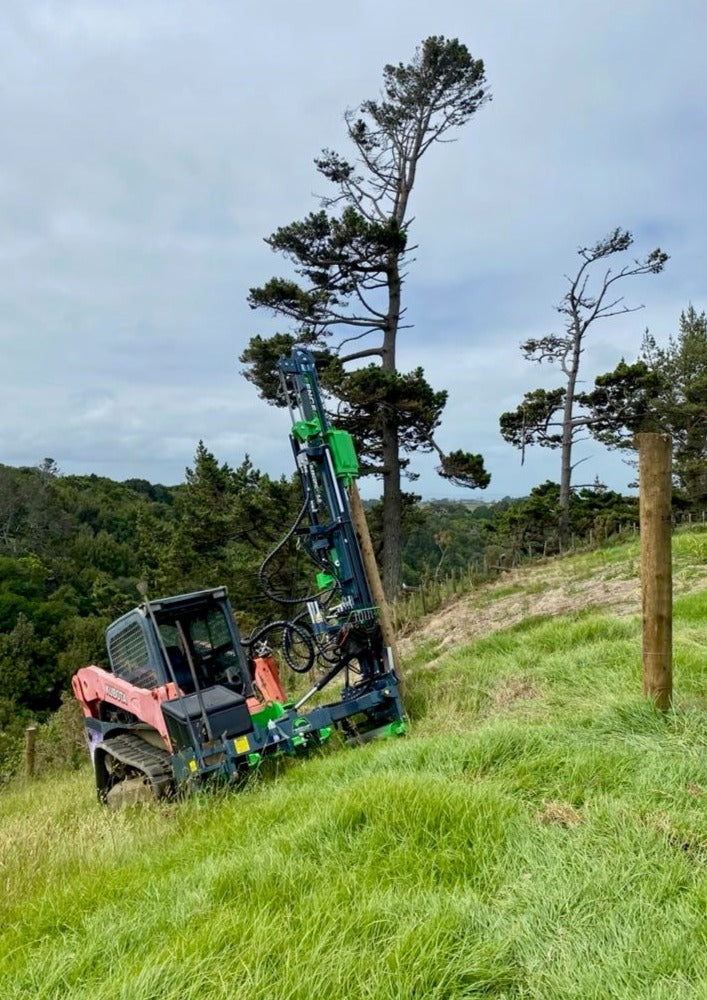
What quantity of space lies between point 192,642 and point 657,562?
4.18 m

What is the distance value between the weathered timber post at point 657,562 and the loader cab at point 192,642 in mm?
3516

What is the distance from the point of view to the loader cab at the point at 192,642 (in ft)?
20.1

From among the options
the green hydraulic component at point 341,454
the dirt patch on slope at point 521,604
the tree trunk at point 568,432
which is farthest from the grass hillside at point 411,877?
the tree trunk at point 568,432

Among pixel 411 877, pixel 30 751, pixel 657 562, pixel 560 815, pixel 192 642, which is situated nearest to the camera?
pixel 411 877

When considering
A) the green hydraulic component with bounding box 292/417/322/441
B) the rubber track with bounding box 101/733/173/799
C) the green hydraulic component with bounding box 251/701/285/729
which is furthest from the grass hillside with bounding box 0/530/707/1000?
the green hydraulic component with bounding box 292/417/322/441

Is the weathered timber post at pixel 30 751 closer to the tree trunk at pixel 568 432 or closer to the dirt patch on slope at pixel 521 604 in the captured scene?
the dirt patch on slope at pixel 521 604

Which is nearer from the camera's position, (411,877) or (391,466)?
(411,877)

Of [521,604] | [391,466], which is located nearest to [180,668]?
[521,604]

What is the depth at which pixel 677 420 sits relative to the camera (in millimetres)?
26125

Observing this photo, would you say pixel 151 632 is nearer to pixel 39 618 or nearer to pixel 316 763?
pixel 316 763

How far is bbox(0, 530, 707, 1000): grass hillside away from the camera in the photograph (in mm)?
2219

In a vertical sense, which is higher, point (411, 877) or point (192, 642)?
point (192, 642)

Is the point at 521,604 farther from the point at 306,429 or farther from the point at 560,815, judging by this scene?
the point at 560,815

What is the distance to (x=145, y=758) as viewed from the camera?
18.7 ft
